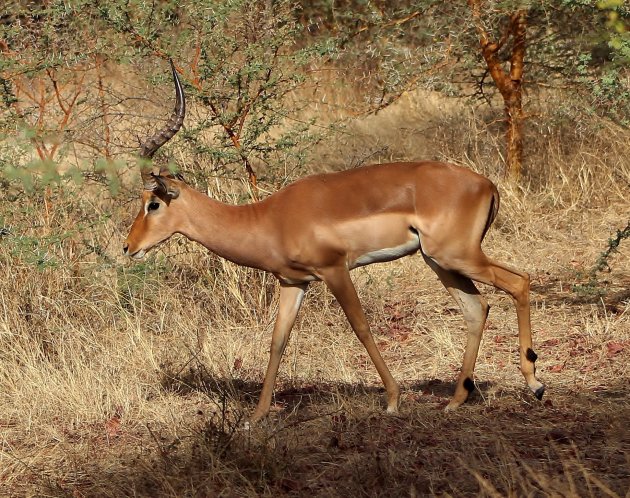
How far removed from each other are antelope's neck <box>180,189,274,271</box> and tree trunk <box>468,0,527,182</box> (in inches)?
181

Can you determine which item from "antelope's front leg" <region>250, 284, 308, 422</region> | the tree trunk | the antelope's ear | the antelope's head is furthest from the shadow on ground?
the tree trunk

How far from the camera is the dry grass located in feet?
15.4

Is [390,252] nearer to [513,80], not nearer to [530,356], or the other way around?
[530,356]

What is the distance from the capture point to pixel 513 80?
10227 mm

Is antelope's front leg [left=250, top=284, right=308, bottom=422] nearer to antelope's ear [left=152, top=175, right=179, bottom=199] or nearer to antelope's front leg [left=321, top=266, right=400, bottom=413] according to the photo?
antelope's front leg [left=321, top=266, right=400, bottom=413]

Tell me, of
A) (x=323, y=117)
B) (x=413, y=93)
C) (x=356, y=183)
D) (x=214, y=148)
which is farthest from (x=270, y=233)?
(x=413, y=93)

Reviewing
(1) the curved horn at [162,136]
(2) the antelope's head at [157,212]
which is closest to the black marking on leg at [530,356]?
(2) the antelope's head at [157,212]

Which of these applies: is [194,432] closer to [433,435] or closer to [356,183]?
[433,435]

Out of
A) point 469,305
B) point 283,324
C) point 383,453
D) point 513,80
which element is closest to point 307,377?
point 283,324

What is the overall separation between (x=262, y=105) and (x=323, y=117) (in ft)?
14.8

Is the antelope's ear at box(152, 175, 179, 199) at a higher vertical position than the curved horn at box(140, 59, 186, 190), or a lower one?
lower

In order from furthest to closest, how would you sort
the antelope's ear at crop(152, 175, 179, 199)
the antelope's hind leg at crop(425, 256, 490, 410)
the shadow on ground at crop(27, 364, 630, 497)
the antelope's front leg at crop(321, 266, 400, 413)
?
1. the antelope's hind leg at crop(425, 256, 490, 410)
2. the antelope's ear at crop(152, 175, 179, 199)
3. the antelope's front leg at crop(321, 266, 400, 413)
4. the shadow on ground at crop(27, 364, 630, 497)

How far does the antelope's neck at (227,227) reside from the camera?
5922 mm

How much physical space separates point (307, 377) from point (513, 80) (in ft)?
15.6
